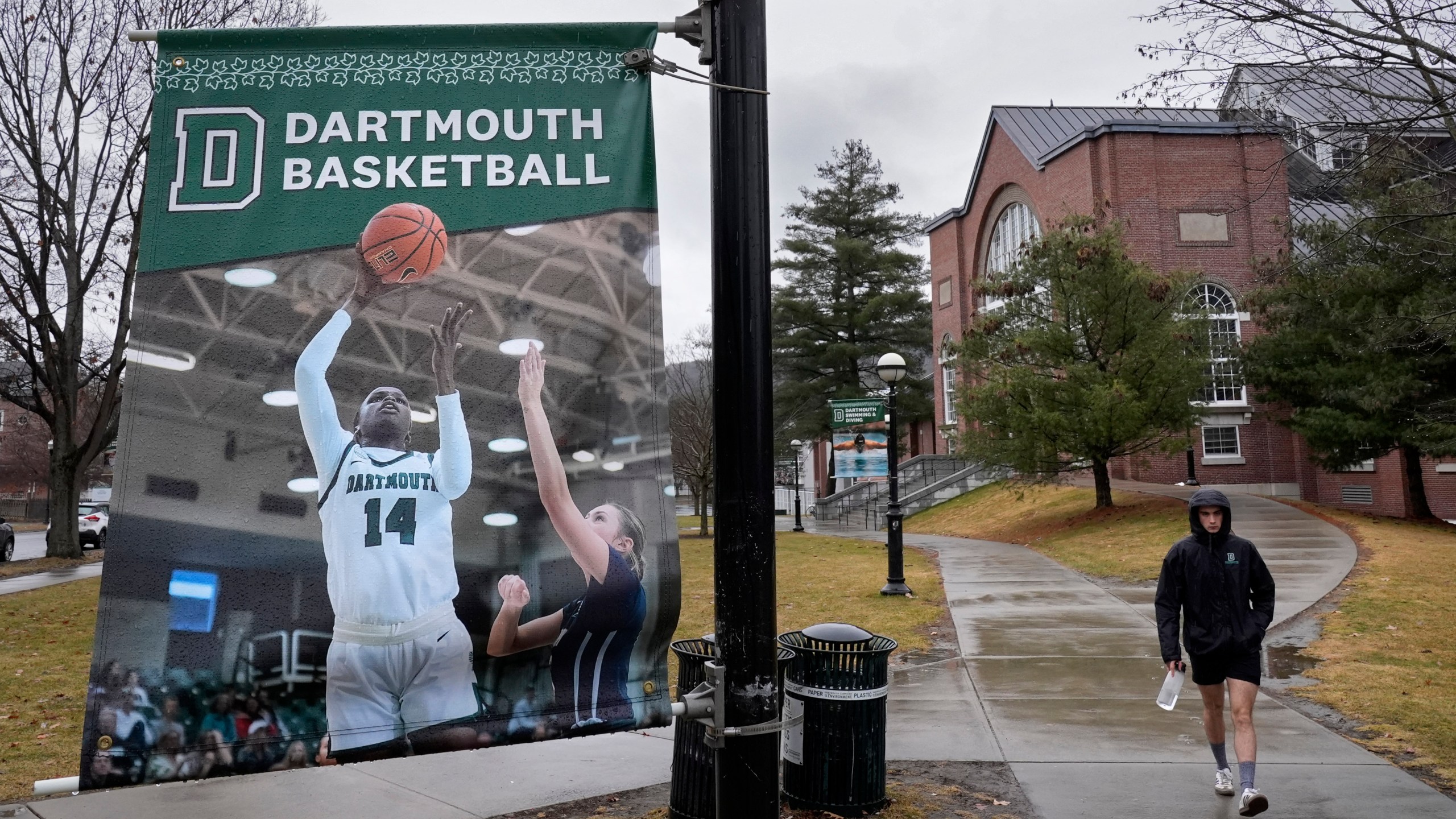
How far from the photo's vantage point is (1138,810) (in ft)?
17.2

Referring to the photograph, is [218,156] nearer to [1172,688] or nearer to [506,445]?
[506,445]

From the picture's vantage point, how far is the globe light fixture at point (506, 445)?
3.32 m

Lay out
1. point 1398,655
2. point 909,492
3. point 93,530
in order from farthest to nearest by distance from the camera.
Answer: point 909,492 < point 93,530 < point 1398,655

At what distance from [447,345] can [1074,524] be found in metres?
24.6

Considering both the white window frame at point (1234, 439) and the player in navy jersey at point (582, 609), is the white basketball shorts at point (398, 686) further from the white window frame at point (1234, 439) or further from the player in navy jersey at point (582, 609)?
the white window frame at point (1234, 439)

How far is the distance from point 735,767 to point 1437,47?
752 cm

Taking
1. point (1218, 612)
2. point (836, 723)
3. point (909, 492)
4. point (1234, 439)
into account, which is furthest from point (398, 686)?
point (909, 492)

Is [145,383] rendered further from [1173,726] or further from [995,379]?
[995,379]

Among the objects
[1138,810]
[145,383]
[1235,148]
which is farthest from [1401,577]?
[1235,148]

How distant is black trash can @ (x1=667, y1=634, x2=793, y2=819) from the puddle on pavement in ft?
19.6

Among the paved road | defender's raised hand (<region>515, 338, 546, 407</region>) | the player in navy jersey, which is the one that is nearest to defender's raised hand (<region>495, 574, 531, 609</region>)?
the player in navy jersey

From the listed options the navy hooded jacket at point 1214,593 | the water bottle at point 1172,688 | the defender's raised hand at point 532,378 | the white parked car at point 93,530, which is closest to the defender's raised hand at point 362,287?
the defender's raised hand at point 532,378

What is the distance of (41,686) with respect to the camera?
885 centimetres

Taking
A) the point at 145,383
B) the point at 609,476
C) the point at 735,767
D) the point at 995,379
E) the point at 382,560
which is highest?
the point at 995,379
